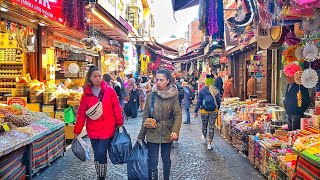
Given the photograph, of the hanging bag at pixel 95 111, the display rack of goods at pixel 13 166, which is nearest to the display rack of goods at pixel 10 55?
the display rack of goods at pixel 13 166

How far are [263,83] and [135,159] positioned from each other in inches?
298

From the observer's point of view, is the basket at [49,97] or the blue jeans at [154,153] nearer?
the blue jeans at [154,153]

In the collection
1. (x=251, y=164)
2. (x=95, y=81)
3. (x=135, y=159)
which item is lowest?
(x=251, y=164)

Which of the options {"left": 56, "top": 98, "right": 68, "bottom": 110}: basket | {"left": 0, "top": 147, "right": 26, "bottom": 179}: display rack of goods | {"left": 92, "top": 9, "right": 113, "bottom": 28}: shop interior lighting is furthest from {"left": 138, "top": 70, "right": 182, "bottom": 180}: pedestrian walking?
{"left": 92, "top": 9, "right": 113, "bottom": 28}: shop interior lighting

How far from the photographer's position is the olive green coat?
213 inches

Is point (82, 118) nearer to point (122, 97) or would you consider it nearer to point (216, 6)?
point (216, 6)

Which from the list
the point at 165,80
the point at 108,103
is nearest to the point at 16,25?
the point at 108,103

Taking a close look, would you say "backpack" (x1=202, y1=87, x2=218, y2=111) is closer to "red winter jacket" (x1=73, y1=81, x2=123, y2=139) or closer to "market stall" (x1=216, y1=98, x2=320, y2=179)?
"market stall" (x1=216, y1=98, x2=320, y2=179)

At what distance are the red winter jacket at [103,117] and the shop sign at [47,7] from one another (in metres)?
2.55

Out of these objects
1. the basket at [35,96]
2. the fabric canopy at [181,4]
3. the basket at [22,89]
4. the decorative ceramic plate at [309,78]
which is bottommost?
the basket at [35,96]

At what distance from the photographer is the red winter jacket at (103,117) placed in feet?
18.4

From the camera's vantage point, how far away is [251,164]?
7566 millimetres

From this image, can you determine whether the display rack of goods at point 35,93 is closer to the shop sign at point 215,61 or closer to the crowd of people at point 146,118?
the crowd of people at point 146,118

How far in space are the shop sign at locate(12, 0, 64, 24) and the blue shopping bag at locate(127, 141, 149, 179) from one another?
363 cm
